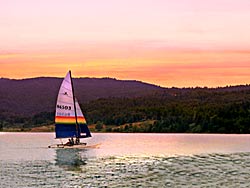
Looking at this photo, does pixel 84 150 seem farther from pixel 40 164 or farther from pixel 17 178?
pixel 17 178

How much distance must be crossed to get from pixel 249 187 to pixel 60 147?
7420 cm

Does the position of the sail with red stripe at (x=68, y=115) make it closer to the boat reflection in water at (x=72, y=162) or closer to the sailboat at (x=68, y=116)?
the sailboat at (x=68, y=116)

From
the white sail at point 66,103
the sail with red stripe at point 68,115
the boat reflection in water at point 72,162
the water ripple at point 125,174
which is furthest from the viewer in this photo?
the sail with red stripe at point 68,115

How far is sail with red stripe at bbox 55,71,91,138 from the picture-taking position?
5025 inches

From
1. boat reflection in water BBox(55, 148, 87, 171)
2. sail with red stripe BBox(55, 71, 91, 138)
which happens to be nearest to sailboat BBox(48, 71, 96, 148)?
sail with red stripe BBox(55, 71, 91, 138)

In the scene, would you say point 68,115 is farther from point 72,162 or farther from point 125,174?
point 125,174

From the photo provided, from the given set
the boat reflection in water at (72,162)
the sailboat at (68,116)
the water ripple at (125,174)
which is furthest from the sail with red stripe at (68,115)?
the water ripple at (125,174)

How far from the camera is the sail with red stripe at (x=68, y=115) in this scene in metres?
128

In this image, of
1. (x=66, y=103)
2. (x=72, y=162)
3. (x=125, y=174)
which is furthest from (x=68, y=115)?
(x=125, y=174)

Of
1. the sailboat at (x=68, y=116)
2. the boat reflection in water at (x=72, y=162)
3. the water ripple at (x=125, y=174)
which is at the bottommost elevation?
the water ripple at (x=125, y=174)

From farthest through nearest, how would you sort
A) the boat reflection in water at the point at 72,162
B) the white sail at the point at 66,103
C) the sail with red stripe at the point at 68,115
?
the sail with red stripe at the point at 68,115 < the white sail at the point at 66,103 < the boat reflection in water at the point at 72,162

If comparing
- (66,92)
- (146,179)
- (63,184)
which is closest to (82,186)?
(63,184)

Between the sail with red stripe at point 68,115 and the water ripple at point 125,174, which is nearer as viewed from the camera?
the water ripple at point 125,174

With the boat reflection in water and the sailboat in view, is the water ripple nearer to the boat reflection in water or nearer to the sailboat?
the boat reflection in water
